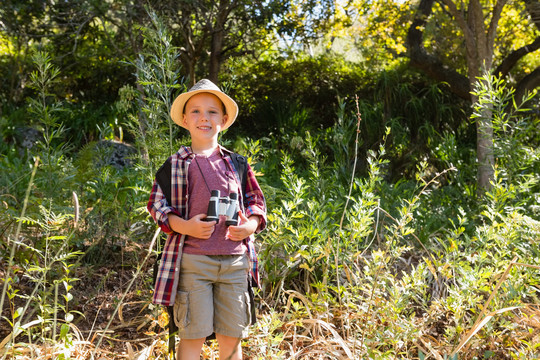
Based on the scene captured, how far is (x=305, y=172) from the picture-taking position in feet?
19.5

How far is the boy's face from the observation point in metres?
2.25

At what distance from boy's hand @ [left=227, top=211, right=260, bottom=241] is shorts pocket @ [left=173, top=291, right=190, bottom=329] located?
0.28 metres

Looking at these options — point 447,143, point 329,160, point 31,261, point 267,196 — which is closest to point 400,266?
point 267,196

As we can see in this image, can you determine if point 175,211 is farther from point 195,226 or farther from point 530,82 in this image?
point 530,82

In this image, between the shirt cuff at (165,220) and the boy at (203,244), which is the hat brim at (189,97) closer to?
the boy at (203,244)

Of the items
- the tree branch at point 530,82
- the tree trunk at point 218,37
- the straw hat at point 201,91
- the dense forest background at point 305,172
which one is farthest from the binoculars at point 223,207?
the tree branch at point 530,82

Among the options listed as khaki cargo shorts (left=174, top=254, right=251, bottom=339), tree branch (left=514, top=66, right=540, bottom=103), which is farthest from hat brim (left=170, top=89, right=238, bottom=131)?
tree branch (left=514, top=66, right=540, bottom=103)

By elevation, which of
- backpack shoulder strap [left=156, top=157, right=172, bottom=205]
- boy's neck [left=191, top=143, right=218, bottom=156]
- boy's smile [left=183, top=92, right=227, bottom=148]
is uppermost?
boy's smile [left=183, top=92, right=227, bottom=148]

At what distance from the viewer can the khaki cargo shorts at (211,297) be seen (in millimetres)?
2107

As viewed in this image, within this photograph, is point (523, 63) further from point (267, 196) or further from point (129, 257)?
A: point (129, 257)

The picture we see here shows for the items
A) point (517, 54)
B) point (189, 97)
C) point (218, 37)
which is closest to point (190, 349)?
point (189, 97)

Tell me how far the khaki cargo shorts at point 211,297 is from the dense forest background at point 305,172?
0.59 ft

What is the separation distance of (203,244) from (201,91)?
618mm

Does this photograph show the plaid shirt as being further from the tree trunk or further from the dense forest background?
the tree trunk
